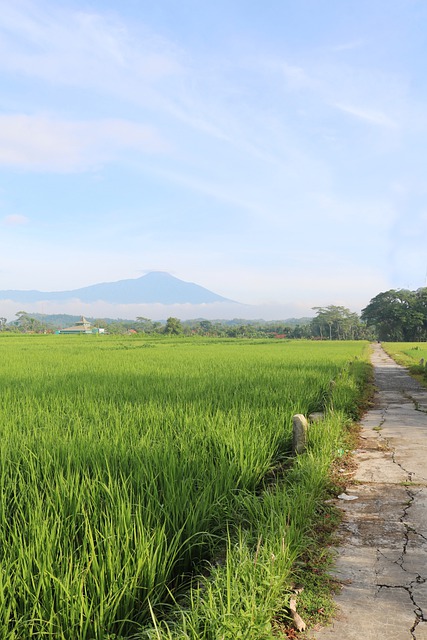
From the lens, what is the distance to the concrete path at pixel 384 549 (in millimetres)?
1982

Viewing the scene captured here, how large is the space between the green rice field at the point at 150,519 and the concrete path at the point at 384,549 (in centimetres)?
30

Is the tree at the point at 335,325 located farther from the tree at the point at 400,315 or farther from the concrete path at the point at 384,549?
the concrete path at the point at 384,549

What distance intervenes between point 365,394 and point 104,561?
8547mm

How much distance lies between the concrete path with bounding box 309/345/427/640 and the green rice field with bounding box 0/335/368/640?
296mm

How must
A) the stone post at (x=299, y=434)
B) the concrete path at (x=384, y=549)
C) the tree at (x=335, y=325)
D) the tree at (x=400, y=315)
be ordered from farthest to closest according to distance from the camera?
the tree at (x=335, y=325) → the tree at (x=400, y=315) → the stone post at (x=299, y=434) → the concrete path at (x=384, y=549)

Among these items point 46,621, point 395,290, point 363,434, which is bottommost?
point 363,434

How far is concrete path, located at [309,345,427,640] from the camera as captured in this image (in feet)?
6.50

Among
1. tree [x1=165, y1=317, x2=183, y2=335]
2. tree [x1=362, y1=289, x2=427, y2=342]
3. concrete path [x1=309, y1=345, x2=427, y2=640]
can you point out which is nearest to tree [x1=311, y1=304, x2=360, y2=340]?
tree [x1=362, y1=289, x2=427, y2=342]

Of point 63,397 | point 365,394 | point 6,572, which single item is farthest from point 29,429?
point 365,394

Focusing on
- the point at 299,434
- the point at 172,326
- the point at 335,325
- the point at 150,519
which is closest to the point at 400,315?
the point at 335,325

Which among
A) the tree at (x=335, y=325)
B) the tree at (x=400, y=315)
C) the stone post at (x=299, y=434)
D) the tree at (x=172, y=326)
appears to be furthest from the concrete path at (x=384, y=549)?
the tree at (x=335, y=325)

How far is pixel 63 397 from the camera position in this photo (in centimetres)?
643

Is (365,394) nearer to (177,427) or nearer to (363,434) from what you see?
(363,434)

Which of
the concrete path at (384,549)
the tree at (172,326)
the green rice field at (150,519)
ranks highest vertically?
the tree at (172,326)
